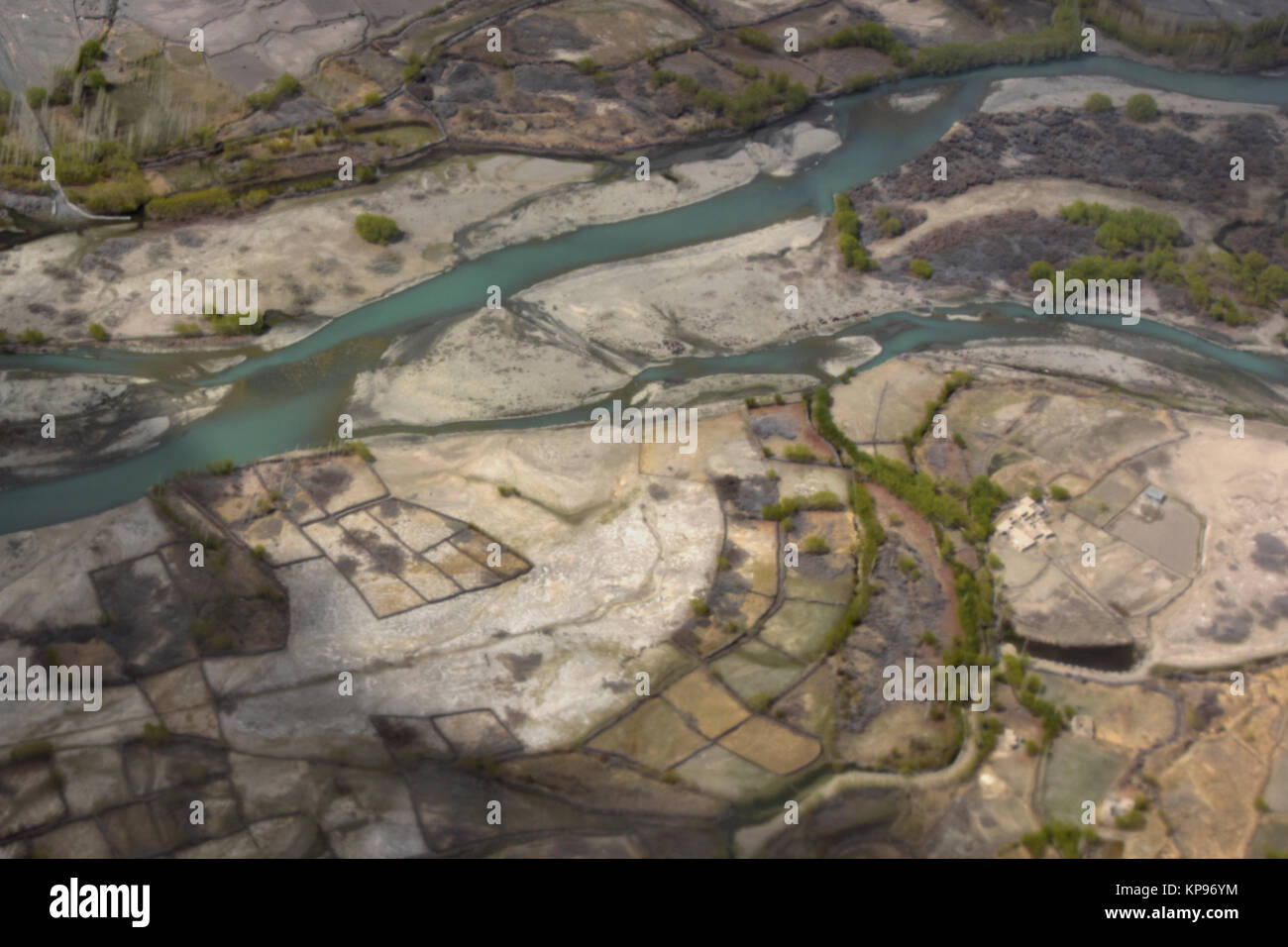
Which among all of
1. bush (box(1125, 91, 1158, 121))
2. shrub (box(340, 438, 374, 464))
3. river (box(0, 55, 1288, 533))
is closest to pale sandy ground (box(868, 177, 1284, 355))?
river (box(0, 55, 1288, 533))

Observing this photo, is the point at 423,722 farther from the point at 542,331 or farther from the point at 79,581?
the point at 542,331

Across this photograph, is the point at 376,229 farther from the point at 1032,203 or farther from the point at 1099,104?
the point at 1099,104

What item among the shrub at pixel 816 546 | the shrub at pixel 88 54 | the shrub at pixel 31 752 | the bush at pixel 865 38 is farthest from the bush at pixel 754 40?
the shrub at pixel 31 752

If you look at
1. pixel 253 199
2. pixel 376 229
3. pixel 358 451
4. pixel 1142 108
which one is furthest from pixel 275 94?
pixel 1142 108

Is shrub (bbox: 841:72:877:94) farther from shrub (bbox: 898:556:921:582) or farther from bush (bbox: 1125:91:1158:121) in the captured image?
shrub (bbox: 898:556:921:582)

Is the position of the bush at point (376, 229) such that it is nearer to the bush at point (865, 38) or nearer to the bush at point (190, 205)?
the bush at point (190, 205)
